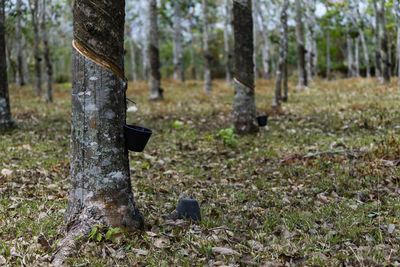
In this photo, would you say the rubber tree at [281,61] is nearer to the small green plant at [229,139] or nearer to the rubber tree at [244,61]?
the rubber tree at [244,61]

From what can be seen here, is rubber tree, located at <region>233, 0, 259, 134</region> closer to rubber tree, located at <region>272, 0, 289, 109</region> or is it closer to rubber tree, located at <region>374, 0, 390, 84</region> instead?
rubber tree, located at <region>272, 0, 289, 109</region>

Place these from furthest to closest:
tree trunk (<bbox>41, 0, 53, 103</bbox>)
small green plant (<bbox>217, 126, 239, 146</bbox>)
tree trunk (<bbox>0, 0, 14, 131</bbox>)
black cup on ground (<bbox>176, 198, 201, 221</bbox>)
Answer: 1. tree trunk (<bbox>41, 0, 53, 103</bbox>)
2. tree trunk (<bbox>0, 0, 14, 131</bbox>)
3. small green plant (<bbox>217, 126, 239, 146</bbox>)
4. black cup on ground (<bbox>176, 198, 201, 221</bbox>)

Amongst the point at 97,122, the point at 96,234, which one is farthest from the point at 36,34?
the point at 96,234

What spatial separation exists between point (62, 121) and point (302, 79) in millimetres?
12910

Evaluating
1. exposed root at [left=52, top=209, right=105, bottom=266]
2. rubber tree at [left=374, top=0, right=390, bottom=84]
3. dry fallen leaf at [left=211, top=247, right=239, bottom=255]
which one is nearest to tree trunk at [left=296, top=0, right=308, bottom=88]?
rubber tree at [left=374, top=0, right=390, bottom=84]

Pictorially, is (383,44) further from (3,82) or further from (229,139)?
(3,82)

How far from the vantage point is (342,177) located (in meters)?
5.60

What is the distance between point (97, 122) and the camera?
3.50 m

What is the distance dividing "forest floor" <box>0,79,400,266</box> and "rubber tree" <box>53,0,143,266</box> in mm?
237

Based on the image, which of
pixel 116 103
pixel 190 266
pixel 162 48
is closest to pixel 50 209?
pixel 116 103

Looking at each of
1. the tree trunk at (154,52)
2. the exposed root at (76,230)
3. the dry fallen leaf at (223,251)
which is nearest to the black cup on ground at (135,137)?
the exposed root at (76,230)

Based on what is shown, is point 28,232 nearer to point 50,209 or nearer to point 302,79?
point 50,209

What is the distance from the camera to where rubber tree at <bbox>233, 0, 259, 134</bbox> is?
8.89 metres

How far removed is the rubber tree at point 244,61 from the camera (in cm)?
889
